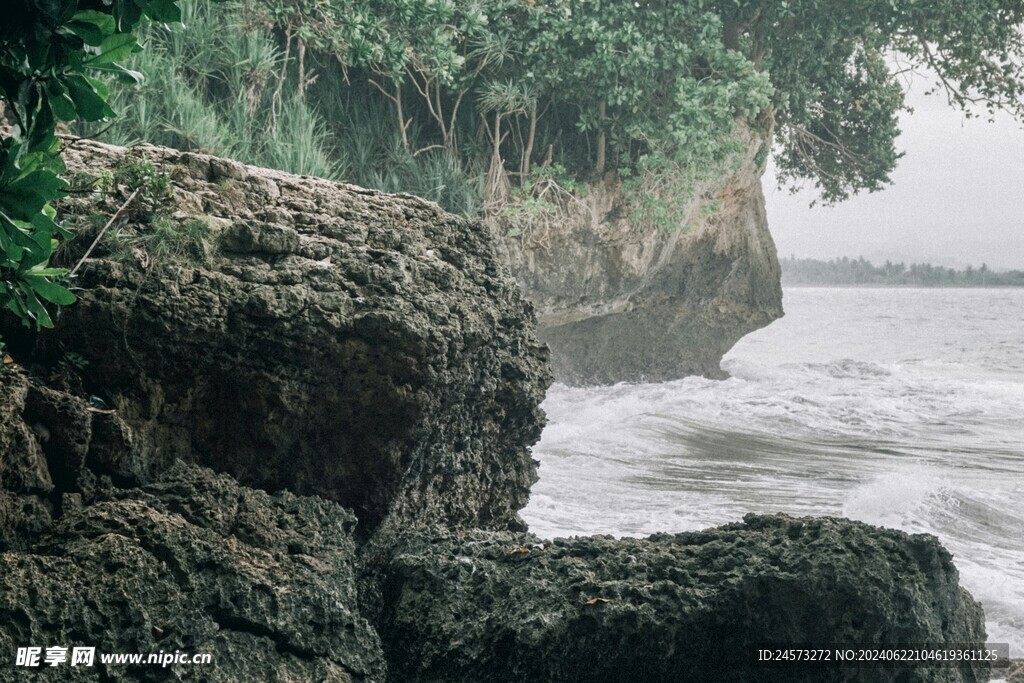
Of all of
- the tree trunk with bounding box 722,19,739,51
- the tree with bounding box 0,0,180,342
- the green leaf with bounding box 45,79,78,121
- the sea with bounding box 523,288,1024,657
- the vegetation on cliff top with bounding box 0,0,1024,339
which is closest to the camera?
the tree with bounding box 0,0,180,342

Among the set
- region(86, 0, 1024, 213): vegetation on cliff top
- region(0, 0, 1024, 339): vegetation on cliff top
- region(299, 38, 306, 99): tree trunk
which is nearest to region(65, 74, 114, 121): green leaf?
region(0, 0, 1024, 339): vegetation on cliff top

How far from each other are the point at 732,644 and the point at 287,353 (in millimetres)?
1440

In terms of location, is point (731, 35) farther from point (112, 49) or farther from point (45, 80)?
point (45, 80)

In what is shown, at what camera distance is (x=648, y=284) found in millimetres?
10953

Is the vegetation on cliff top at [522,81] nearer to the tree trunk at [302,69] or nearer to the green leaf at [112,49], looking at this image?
the tree trunk at [302,69]

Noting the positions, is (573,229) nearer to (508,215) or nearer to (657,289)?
(508,215)

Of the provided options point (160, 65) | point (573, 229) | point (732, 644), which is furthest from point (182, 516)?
point (573, 229)

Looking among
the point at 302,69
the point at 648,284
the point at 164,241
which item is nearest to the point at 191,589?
the point at 164,241

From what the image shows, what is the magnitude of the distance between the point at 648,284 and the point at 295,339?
28.0 feet

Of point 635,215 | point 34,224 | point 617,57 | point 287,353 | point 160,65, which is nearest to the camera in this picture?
point 34,224

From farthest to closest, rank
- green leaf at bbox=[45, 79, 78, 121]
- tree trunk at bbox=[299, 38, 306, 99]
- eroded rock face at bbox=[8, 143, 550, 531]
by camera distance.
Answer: tree trunk at bbox=[299, 38, 306, 99]
eroded rock face at bbox=[8, 143, 550, 531]
green leaf at bbox=[45, 79, 78, 121]

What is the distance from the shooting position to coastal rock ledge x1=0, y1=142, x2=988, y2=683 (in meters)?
2.20

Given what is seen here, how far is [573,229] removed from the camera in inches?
364

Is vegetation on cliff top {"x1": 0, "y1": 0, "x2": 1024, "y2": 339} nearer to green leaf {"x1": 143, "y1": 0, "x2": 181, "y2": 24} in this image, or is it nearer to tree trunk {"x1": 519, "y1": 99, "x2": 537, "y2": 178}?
tree trunk {"x1": 519, "y1": 99, "x2": 537, "y2": 178}
